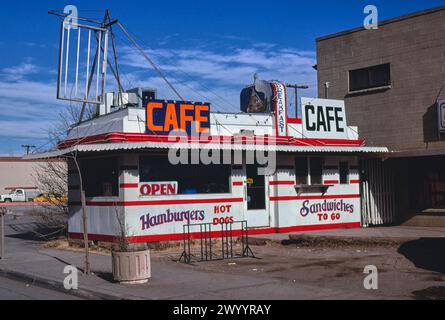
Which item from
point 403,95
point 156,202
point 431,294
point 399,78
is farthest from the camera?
point 399,78

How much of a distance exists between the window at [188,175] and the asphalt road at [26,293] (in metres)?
5.45

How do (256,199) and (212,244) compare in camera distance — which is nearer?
(212,244)

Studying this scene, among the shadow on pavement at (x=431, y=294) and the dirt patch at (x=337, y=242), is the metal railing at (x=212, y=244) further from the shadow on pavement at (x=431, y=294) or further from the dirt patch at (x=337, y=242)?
the shadow on pavement at (x=431, y=294)

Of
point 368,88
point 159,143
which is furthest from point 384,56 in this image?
point 159,143

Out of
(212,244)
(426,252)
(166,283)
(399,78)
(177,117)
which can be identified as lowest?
(166,283)

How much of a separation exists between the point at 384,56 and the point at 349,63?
1664mm

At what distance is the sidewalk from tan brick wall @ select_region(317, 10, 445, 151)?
1133cm

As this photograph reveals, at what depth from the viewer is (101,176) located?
17.9 meters

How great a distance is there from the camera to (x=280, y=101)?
20469 millimetres

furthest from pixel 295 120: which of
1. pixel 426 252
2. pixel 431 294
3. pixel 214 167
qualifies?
pixel 431 294

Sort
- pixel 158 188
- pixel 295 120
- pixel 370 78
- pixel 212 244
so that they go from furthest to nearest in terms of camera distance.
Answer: pixel 370 78 < pixel 295 120 < pixel 212 244 < pixel 158 188

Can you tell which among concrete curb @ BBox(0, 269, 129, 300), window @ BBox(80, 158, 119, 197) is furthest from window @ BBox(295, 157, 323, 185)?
concrete curb @ BBox(0, 269, 129, 300)

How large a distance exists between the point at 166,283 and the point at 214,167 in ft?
24.1

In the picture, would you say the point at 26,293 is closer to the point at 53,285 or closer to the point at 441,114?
the point at 53,285
